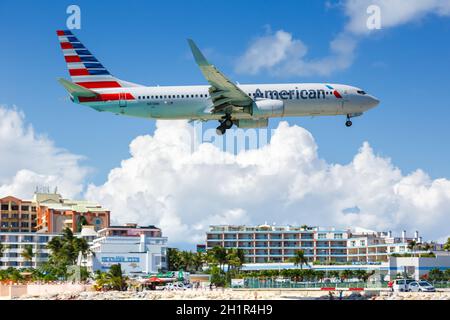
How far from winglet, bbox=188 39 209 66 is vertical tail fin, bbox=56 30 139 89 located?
30.7 feet

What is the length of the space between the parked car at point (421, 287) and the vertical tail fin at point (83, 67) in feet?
127

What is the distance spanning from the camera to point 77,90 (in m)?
80.5

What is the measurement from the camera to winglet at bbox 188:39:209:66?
76.4 m

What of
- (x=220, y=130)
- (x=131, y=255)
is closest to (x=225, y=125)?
(x=220, y=130)

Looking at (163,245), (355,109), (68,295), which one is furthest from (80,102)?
(163,245)

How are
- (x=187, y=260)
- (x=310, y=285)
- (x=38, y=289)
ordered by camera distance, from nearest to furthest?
(x=310, y=285) → (x=38, y=289) → (x=187, y=260)

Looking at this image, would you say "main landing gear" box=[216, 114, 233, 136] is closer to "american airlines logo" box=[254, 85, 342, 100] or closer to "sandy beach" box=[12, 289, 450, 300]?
"american airlines logo" box=[254, 85, 342, 100]

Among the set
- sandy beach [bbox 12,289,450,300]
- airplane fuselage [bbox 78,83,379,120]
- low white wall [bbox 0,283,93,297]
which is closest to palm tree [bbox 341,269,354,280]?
low white wall [bbox 0,283,93,297]

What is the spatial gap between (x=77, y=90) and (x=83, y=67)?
10.6 metres

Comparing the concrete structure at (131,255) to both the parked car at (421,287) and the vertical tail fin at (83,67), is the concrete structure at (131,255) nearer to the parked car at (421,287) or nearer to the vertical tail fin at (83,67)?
the parked car at (421,287)

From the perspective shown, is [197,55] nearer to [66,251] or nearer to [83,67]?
[83,67]

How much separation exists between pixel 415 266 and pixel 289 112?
6880cm

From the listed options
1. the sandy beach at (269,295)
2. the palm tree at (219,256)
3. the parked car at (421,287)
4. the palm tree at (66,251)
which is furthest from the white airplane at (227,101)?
the palm tree at (219,256)
